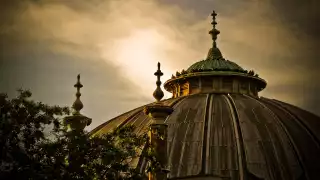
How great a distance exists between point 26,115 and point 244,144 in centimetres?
1735

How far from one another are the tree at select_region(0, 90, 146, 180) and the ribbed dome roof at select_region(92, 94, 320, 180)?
10.0 meters

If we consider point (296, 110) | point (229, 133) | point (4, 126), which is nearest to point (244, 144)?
point (229, 133)

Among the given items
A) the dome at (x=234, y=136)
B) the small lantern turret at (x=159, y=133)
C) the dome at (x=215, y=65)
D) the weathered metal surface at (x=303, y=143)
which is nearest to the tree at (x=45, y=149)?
the small lantern turret at (x=159, y=133)

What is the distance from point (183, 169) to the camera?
36.9 metres

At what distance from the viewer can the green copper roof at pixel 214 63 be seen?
155 ft

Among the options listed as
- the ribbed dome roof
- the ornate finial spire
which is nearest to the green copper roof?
the ornate finial spire

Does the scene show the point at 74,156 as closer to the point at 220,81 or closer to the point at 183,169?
the point at 183,169

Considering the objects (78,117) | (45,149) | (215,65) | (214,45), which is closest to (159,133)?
(45,149)

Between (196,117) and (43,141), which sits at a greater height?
(196,117)

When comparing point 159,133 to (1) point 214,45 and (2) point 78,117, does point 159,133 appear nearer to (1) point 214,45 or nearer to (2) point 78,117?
(2) point 78,117

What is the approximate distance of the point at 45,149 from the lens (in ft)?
77.8

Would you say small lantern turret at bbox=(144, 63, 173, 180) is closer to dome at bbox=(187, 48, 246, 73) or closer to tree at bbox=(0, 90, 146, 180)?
tree at bbox=(0, 90, 146, 180)

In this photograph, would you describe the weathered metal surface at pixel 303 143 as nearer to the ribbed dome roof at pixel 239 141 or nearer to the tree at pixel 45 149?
the ribbed dome roof at pixel 239 141

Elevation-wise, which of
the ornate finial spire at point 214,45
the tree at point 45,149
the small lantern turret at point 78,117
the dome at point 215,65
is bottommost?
the tree at point 45,149
